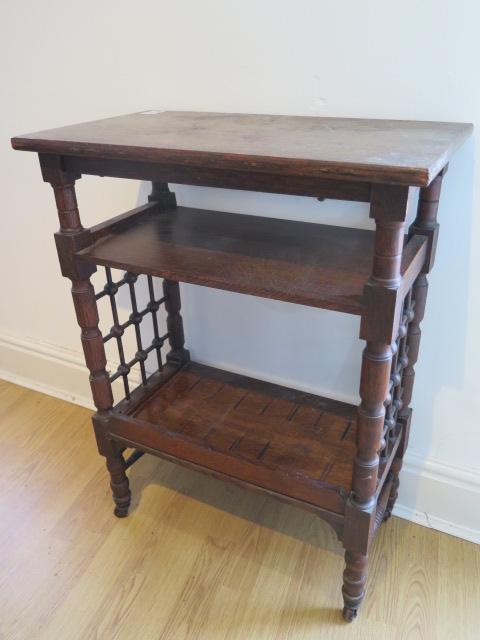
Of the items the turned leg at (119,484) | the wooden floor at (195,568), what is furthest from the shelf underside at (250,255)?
the wooden floor at (195,568)

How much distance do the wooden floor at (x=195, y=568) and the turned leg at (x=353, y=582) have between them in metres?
0.04

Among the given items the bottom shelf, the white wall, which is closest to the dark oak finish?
the white wall

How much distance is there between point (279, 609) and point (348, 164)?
3.63 feet

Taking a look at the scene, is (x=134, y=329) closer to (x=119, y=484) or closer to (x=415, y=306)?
(x=119, y=484)

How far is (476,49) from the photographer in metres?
1.07

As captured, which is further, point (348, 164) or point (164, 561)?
point (164, 561)

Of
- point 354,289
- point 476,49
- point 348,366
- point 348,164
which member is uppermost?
point 476,49

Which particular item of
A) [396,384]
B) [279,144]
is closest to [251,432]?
[396,384]

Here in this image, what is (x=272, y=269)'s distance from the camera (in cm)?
110

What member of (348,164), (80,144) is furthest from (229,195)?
(348,164)

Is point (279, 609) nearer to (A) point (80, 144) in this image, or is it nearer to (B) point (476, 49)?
(A) point (80, 144)

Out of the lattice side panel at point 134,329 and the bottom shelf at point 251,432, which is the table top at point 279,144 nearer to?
the lattice side panel at point 134,329

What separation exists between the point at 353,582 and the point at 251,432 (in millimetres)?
427

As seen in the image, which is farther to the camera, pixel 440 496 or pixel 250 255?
pixel 440 496
